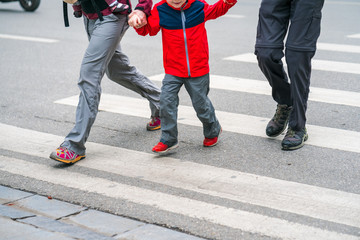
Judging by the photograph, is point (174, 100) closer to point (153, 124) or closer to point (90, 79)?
point (90, 79)

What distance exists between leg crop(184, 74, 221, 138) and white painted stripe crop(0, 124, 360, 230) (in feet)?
1.38

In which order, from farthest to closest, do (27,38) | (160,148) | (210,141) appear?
(27,38), (210,141), (160,148)

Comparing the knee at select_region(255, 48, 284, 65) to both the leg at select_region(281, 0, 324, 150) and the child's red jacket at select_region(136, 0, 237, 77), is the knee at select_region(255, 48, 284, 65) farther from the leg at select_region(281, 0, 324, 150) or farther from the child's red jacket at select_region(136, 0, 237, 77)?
the child's red jacket at select_region(136, 0, 237, 77)

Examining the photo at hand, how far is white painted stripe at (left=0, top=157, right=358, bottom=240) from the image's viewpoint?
3.51 m

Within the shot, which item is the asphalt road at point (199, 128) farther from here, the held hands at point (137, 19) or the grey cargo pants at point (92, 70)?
the held hands at point (137, 19)

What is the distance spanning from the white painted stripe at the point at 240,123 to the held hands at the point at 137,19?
4.79 feet

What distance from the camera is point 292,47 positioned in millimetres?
4809

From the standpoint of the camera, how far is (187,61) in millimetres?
4680

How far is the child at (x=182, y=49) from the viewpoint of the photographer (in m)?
4.59

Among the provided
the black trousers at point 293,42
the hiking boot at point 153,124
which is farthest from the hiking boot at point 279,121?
the hiking boot at point 153,124

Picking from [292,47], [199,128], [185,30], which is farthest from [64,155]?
[292,47]

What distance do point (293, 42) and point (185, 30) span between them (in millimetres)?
866

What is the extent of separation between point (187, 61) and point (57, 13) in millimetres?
10245

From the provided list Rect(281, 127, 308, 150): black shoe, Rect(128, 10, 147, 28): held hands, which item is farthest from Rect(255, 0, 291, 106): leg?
Rect(128, 10, 147, 28): held hands
